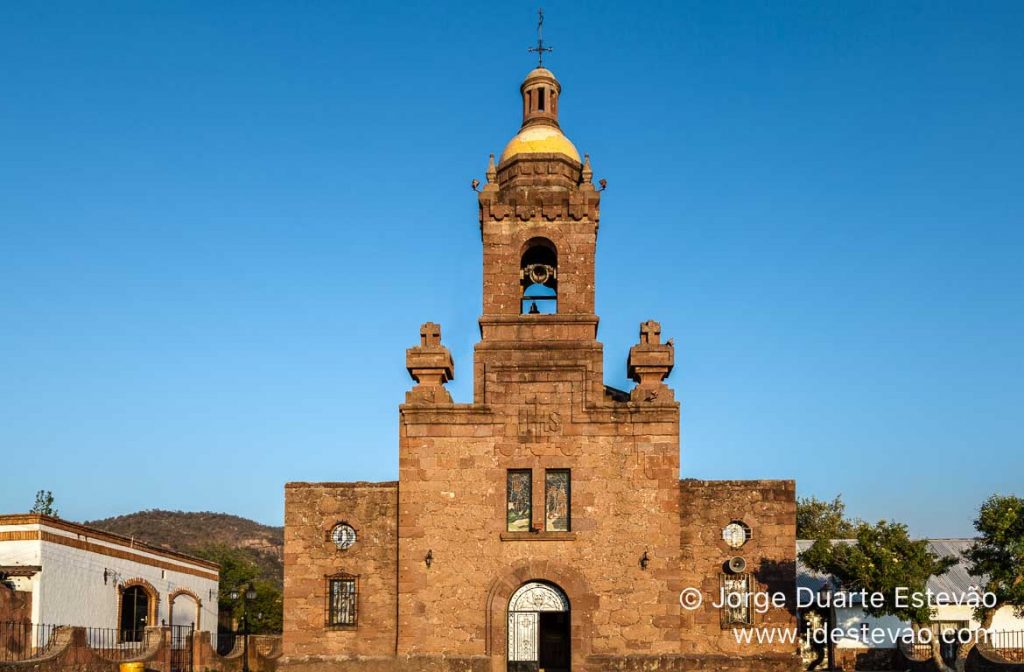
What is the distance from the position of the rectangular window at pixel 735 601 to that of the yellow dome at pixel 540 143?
12373mm

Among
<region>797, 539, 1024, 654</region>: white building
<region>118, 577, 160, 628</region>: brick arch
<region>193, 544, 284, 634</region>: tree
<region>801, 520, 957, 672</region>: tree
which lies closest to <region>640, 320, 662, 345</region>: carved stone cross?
<region>801, 520, 957, 672</region>: tree

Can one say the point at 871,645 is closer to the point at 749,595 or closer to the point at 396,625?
the point at 749,595

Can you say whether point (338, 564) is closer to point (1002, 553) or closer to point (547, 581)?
point (547, 581)

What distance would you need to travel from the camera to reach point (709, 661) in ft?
86.2

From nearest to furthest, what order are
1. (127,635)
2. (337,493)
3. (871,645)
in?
(337,493) → (127,635) → (871,645)

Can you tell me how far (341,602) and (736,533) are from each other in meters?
10.4

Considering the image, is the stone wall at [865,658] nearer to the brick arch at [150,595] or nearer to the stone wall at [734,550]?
the stone wall at [734,550]

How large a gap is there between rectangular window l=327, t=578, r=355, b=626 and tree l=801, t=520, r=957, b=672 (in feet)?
42.2

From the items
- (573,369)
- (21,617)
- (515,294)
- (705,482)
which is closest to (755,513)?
(705,482)

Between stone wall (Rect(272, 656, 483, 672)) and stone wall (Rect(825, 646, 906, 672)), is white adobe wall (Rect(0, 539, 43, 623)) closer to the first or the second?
stone wall (Rect(272, 656, 483, 672))

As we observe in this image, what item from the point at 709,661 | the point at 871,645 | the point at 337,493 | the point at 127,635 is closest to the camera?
the point at 709,661

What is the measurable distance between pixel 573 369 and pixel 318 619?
926 centimetres

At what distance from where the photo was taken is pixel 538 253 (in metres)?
30.3

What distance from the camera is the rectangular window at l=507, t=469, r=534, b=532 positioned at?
2702 centimetres
